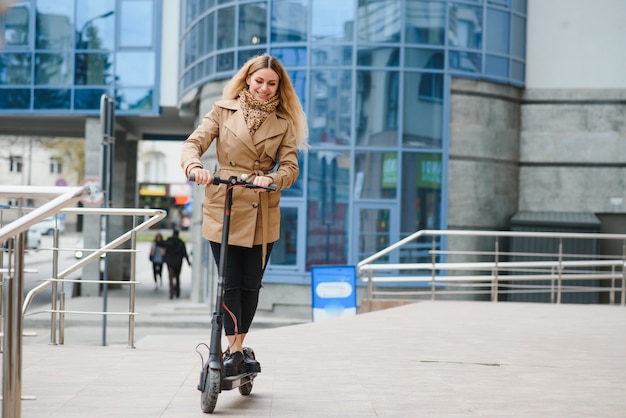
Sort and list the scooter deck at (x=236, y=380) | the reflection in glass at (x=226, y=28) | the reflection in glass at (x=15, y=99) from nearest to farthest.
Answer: the scooter deck at (x=236, y=380), the reflection in glass at (x=226, y=28), the reflection in glass at (x=15, y=99)

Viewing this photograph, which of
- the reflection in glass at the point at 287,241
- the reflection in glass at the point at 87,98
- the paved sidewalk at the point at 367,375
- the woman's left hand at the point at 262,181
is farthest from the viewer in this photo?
the reflection in glass at the point at 87,98

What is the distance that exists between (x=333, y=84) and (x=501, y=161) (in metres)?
4.12

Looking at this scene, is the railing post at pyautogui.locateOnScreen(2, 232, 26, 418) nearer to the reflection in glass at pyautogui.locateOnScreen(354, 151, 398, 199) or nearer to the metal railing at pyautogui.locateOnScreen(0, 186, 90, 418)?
the metal railing at pyautogui.locateOnScreen(0, 186, 90, 418)

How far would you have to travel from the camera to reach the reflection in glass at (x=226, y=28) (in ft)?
67.9

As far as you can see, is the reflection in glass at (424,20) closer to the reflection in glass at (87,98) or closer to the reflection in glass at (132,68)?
the reflection in glass at (132,68)

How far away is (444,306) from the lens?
491 inches

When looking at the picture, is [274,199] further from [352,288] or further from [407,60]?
[407,60]

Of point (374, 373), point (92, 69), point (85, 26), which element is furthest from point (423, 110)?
point (374, 373)

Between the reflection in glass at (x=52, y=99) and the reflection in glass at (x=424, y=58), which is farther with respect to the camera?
the reflection in glass at (x=52, y=99)

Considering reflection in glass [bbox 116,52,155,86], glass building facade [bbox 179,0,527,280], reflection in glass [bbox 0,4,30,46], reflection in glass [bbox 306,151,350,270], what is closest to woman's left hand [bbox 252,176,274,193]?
glass building facade [bbox 179,0,527,280]

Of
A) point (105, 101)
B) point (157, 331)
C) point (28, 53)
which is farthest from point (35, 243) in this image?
point (105, 101)

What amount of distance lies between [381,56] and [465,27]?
190cm

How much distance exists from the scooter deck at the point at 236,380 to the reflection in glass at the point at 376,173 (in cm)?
1434

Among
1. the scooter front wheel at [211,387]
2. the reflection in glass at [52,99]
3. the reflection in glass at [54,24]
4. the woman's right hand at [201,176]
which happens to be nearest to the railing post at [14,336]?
the woman's right hand at [201,176]
